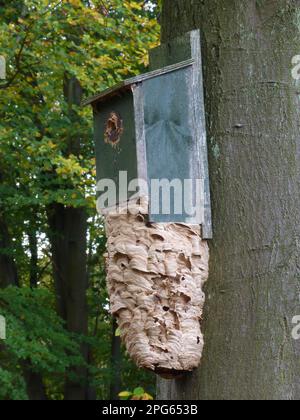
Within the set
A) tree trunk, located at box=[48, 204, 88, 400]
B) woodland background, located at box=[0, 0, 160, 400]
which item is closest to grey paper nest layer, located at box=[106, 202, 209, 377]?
woodland background, located at box=[0, 0, 160, 400]

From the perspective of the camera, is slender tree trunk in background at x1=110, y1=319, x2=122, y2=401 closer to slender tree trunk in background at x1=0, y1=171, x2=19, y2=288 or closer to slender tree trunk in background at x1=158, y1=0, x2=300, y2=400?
slender tree trunk in background at x1=0, y1=171, x2=19, y2=288

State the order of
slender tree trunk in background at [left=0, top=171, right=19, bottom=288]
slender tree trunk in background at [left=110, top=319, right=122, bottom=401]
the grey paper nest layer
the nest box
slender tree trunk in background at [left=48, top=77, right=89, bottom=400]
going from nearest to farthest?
the grey paper nest layer
the nest box
slender tree trunk in background at [left=0, top=171, right=19, bottom=288]
slender tree trunk in background at [left=48, top=77, right=89, bottom=400]
slender tree trunk in background at [left=110, top=319, right=122, bottom=401]

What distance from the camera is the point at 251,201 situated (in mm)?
2758

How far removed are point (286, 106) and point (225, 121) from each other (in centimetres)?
24

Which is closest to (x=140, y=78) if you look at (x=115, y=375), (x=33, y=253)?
(x=33, y=253)

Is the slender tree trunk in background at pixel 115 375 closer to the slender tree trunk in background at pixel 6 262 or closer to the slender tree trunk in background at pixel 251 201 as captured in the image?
the slender tree trunk in background at pixel 6 262

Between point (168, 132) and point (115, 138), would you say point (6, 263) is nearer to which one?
point (115, 138)

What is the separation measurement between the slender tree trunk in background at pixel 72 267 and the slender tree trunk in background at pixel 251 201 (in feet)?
31.5

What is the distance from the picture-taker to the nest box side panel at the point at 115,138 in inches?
117

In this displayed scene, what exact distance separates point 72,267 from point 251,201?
1006cm

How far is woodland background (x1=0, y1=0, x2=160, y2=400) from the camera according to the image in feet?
27.5

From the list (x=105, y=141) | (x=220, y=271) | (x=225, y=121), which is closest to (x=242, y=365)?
(x=220, y=271)

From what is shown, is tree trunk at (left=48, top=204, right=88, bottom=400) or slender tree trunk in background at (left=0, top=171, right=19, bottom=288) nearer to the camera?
→ slender tree trunk in background at (left=0, top=171, right=19, bottom=288)

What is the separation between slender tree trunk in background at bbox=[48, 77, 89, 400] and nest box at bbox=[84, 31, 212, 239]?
946 cm
